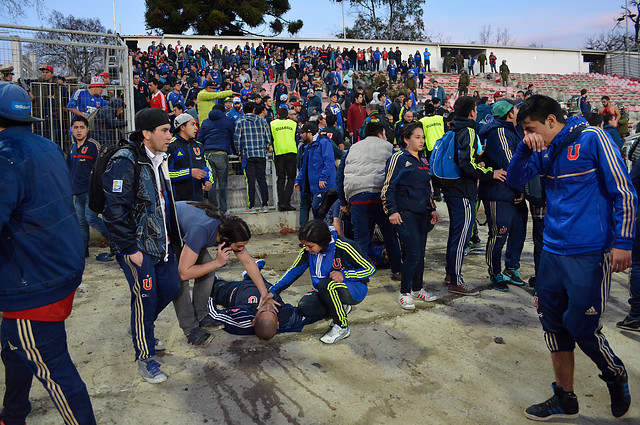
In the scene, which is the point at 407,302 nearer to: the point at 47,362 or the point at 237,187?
the point at 47,362

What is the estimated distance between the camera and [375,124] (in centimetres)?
604

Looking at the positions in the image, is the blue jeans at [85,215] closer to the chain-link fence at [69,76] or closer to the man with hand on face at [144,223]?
the chain-link fence at [69,76]

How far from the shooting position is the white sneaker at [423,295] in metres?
5.47

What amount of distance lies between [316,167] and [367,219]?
6.96 ft

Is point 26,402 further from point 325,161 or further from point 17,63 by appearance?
point 17,63

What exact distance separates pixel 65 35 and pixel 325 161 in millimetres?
4465


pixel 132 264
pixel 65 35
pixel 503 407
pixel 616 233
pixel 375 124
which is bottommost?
pixel 503 407

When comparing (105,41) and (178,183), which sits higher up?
(105,41)

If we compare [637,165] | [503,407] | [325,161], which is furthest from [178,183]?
[637,165]

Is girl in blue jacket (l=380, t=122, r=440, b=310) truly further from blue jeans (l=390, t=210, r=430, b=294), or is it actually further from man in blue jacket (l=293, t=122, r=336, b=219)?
man in blue jacket (l=293, t=122, r=336, b=219)

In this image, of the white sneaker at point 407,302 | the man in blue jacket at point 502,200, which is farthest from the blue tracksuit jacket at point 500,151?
the white sneaker at point 407,302

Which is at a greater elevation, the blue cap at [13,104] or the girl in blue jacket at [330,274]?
the blue cap at [13,104]

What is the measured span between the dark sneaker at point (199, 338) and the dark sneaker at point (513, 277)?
3401mm

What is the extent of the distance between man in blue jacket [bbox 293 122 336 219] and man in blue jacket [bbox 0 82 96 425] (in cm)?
514
